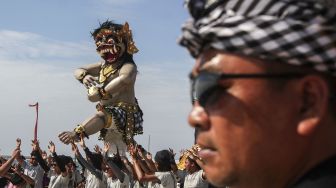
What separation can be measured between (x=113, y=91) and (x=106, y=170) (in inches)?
71.8

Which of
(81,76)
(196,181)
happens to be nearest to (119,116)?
(81,76)

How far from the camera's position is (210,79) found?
1.54 metres

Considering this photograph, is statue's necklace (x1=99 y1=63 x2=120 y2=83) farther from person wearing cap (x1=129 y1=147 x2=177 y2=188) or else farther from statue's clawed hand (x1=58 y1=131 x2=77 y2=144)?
person wearing cap (x1=129 y1=147 x2=177 y2=188)

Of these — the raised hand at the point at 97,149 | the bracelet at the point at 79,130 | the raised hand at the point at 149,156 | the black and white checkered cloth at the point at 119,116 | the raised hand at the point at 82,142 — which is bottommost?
the raised hand at the point at 97,149

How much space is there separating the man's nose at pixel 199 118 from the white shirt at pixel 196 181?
6.87m

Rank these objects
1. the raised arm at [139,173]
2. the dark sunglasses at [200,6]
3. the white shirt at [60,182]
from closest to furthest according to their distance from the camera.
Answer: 1. the dark sunglasses at [200,6]
2. the raised arm at [139,173]
3. the white shirt at [60,182]

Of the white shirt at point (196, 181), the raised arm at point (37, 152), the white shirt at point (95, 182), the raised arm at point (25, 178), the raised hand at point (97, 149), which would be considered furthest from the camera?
the raised arm at point (37, 152)

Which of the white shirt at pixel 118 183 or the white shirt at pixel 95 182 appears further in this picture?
the white shirt at pixel 95 182

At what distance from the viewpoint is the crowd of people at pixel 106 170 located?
8922mm

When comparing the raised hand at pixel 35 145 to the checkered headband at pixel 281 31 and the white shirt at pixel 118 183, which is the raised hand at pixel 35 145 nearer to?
the white shirt at pixel 118 183

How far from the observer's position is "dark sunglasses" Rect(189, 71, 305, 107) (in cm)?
145

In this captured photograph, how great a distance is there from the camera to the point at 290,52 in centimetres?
143

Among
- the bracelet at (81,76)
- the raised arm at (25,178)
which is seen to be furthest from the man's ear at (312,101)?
the raised arm at (25,178)

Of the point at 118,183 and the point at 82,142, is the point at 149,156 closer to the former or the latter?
the point at 118,183
